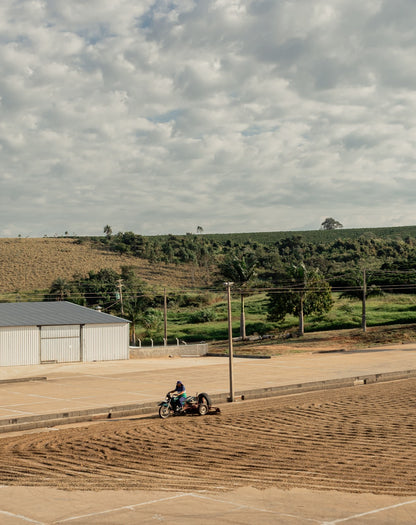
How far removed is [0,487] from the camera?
1276 cm

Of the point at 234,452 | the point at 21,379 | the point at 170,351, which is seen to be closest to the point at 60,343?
the point at 170,351

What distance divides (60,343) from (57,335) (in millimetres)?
698

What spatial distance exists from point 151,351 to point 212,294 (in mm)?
41589

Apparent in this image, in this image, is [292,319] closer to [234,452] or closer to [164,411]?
[164,411]

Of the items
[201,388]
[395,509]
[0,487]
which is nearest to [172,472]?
[0,487]

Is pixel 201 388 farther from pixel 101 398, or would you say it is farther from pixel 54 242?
pixel 54 242

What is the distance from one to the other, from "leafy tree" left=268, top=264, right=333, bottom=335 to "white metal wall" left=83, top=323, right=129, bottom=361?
16654mm

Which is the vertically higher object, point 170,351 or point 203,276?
point 203,276

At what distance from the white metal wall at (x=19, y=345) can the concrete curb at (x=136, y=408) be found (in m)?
25.5

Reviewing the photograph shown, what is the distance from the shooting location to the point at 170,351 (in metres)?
57.2

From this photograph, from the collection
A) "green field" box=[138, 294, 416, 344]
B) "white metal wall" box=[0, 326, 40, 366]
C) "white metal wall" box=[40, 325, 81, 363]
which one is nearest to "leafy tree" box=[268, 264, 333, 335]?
"green field" box=[138, 294, 416, 344]

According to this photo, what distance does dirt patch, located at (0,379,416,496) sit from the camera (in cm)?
1287

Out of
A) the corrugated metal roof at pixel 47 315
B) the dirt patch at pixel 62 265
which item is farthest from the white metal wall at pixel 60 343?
the dirt patch at pixel 62 265

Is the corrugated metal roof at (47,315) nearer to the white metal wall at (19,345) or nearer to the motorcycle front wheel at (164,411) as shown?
the white metal wall at (19,345)
